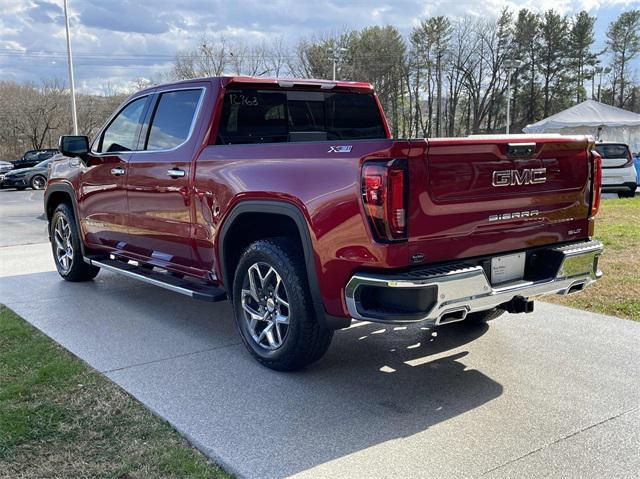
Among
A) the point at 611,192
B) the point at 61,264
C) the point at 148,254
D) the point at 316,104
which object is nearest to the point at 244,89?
the point at 316,104

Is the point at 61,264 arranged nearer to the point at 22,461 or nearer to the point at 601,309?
the point at 22,461

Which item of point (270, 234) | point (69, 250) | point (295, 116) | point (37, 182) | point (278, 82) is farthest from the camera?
point (37, 182)

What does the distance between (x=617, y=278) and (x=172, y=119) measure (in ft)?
16.0

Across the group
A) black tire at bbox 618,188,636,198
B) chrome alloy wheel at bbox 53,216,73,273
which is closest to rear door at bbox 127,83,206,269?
chrome alloy wheel at bbox 53,216,73,273

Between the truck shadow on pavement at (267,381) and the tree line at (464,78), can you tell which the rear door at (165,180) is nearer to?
the truck shadow on pavement at (267,381)

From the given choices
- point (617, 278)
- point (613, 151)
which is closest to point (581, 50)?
point (613, 151)

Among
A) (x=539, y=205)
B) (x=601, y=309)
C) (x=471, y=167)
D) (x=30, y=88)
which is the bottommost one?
(x=601, y=309)

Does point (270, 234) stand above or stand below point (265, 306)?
above

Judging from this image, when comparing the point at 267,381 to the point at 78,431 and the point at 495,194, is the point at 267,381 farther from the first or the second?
the point at 495,194

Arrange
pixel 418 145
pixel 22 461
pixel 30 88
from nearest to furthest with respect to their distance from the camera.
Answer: pixel 22 461, pixel 418 145, pixel 30 88

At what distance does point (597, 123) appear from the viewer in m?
26.6

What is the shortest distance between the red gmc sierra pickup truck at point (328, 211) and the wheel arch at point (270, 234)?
1cm

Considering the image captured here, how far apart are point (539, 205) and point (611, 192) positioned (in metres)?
16.0

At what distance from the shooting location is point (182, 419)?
136 inches
